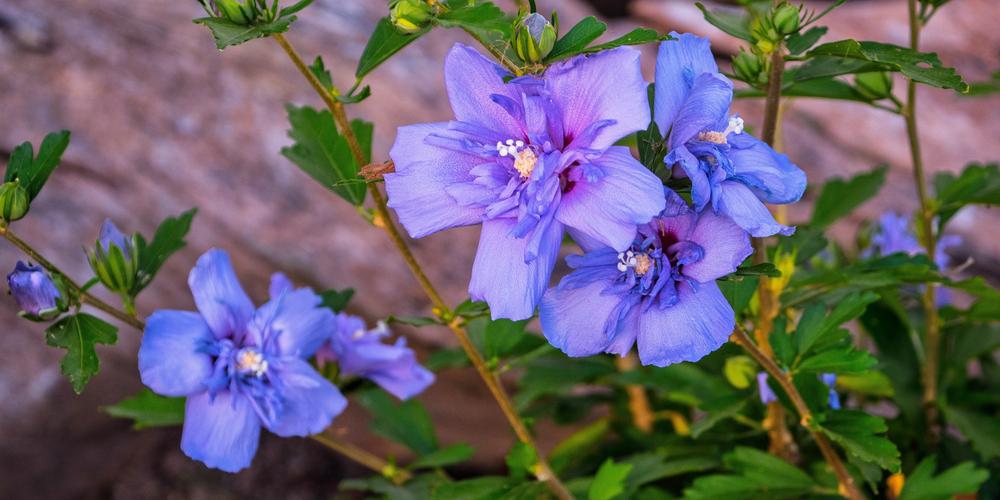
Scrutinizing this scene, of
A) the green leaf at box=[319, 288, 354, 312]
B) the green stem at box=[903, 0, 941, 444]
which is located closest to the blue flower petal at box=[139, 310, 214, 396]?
the green leaf at box=[319, 288, 354, 312]

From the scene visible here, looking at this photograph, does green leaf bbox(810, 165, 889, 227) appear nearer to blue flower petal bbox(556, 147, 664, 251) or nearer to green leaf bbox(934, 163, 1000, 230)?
green leaf bbox(934, 163, 1000, 230)

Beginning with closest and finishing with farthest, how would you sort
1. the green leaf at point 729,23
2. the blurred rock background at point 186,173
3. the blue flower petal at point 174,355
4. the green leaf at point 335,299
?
the green leaf at point 729,23, the blue flower petal at point 174,355, the green leaf at point 335,299, the blurred rock background at point 186,173

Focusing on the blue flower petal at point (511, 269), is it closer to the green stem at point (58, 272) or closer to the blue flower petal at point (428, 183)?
the blue flower petal at point (428, 183)

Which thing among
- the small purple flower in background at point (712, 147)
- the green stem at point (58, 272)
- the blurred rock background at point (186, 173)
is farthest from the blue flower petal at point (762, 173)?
the blurred rock background at point (186, 173)

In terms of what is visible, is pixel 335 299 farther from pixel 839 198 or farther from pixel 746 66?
pixel 839 198

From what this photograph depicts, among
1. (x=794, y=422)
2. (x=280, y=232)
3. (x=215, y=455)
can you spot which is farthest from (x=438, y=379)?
(x=215, y=455)

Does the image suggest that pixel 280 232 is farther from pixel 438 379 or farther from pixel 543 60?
pixel 543 60
